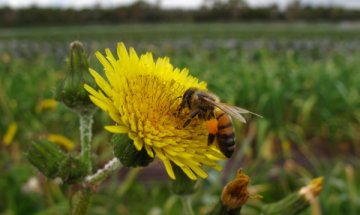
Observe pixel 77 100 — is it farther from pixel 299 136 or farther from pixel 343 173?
pixel 299 136

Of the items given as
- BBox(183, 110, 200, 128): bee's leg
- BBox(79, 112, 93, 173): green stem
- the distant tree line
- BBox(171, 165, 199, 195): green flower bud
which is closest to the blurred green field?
BBox(171, 165, 199, 195): green flower bud

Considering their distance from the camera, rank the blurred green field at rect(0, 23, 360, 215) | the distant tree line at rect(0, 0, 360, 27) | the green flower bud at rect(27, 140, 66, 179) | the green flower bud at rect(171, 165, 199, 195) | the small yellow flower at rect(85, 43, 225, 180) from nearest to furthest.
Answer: the small yellow flower at rect(85, 43, 225, 180)
the green flower bud at rect(27, 140, 66, 179)
the green flower bud at rect(171, 165, 199, 195)
the blurred green field at rect(0, 23, 360, 215)
the distant tree line at rect(0, 0, 360, 27)

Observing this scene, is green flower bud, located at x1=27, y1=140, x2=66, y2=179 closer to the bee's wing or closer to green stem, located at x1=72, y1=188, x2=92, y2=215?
green stem, located at x1=72, y1=188, x2=92, y2=215

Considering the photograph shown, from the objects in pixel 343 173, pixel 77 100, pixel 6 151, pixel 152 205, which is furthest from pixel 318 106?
pixel 77 100

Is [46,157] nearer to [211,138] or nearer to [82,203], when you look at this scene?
[82,203]

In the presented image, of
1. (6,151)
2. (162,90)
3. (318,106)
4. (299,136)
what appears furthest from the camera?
(318,106)

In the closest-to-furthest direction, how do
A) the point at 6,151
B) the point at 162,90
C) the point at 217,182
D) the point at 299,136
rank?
the point at 162,90, the point at 217,182, the point at 6,151, the point at 299,136

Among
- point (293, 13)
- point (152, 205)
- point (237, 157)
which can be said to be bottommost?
point (293, 13)
